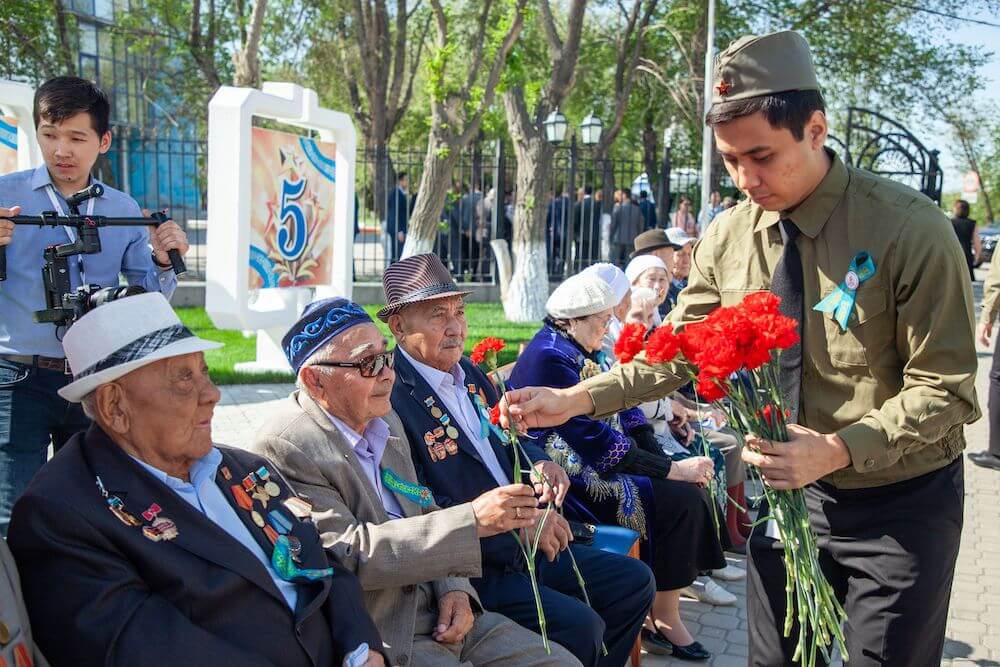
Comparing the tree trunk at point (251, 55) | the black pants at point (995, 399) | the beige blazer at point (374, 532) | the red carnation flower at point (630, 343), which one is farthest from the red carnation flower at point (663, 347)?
the tree trunk at point (251, 55)

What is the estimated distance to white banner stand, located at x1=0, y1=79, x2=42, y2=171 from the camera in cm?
686

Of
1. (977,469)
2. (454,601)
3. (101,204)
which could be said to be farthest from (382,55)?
(454,601)

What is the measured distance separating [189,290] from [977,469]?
35.5 feet

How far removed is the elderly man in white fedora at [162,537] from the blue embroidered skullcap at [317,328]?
48 cm

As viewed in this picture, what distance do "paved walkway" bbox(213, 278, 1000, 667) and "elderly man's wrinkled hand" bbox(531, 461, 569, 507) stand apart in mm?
1133

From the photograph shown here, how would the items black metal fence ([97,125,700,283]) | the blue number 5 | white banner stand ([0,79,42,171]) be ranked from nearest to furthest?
white banner stand ([0,79,42,171]), the blue number 5, black metal fence ([97,125,700,283])

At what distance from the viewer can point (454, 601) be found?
279cm

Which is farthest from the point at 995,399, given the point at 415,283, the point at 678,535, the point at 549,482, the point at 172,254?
the point at 172,254

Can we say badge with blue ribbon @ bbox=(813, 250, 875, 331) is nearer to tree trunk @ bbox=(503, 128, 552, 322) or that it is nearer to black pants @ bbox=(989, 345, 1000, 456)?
black pants @ bbox=(989, 345, 1000, 456)

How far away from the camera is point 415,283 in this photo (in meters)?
3.57

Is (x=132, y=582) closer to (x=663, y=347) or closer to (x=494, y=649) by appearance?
(x=494, y=649)

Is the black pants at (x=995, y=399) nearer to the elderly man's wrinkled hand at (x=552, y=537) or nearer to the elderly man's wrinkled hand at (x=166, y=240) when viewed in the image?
the elderly man's wrinkled hand at (x=552, y=537)

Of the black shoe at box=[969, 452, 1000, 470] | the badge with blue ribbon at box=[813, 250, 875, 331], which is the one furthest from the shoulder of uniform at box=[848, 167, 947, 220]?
the black shoe at box=[969, 452, 1000, 470]

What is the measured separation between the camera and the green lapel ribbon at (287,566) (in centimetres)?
236
